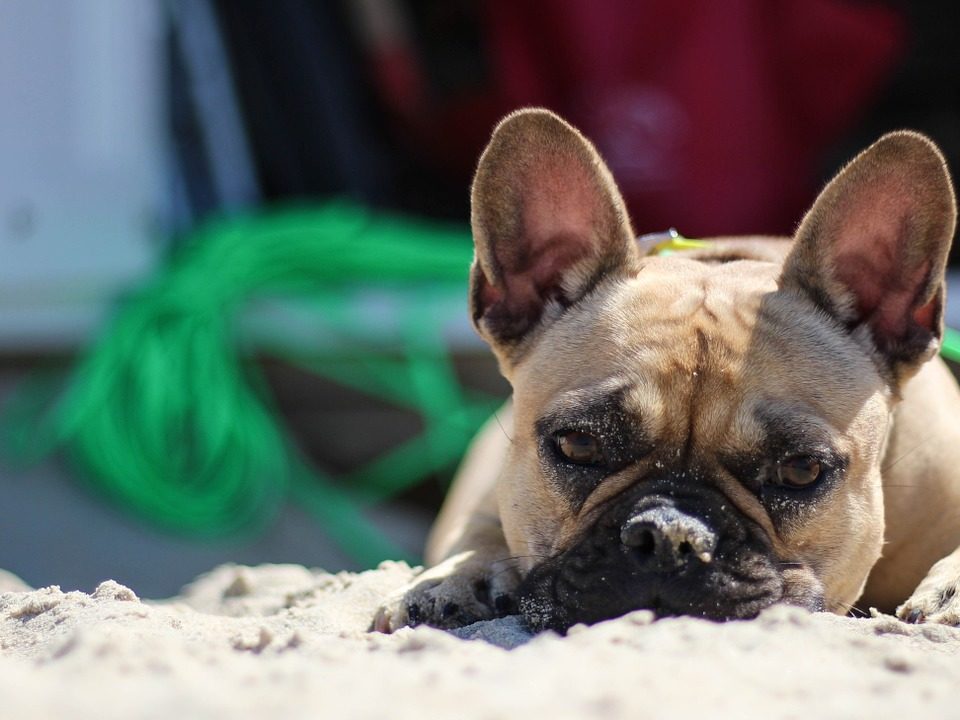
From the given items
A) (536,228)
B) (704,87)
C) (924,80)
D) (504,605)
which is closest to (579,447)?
(504,605)

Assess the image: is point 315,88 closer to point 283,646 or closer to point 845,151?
point 845,151

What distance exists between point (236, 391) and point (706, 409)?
9.37ft

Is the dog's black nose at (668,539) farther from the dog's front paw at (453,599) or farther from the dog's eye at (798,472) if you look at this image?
the dog's front paw at (453,599)

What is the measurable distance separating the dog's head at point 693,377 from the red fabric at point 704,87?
276cm

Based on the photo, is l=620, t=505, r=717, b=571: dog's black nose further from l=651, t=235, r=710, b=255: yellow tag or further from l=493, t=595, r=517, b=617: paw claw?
l=651, t=235, r=710, b=255: yellow tag

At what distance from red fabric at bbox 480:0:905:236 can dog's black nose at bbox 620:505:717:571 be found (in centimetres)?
351

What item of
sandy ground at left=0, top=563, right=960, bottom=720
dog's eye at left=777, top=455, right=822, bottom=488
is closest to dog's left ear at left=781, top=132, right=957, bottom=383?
dog's eye at left=777, top=455, right=822, bottom=488

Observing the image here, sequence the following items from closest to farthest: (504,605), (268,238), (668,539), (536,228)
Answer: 1. (668,539)
2. (504,605)
3. (536,228)
4. (268,238)

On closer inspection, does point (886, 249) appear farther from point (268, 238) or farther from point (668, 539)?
point (268, 238)

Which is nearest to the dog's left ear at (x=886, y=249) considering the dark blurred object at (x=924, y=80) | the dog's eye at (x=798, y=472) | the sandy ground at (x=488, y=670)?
the dog's eye at (x=798, y=472)

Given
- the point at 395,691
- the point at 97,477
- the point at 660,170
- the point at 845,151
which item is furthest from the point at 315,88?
the point at 395,691

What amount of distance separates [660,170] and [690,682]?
4.29 metres

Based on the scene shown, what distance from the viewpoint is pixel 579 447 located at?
2.54m

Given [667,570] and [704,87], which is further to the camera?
[704,87]
